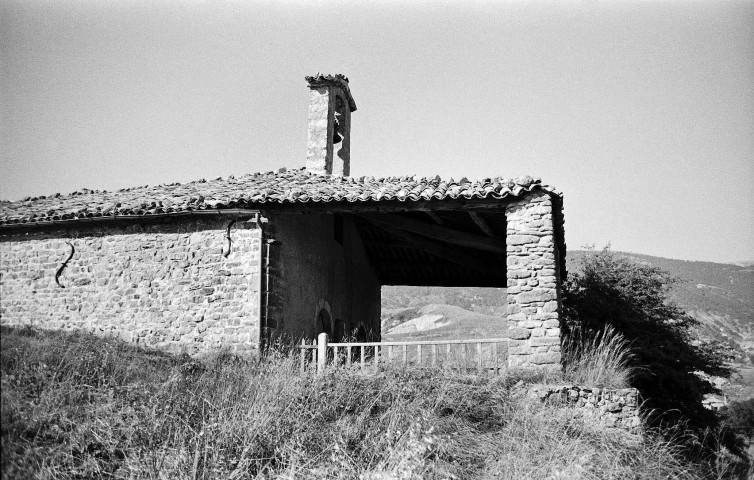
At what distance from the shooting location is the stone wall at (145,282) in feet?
31.9

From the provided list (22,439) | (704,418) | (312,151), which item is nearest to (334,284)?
(312,151)

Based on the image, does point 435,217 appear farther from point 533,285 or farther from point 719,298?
point 719,298

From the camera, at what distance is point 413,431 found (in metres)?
6.26

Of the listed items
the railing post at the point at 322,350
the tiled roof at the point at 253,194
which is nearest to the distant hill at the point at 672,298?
the tiled roof at the point at 253,194

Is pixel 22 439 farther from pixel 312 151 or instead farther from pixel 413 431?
pixel 312 151

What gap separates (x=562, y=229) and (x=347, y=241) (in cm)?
474

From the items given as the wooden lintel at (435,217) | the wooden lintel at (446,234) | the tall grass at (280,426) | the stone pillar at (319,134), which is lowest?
the tall grass at (280,426)

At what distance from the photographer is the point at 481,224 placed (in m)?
10.2

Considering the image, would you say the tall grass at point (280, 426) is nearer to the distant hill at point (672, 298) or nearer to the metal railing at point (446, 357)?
the metal railing at point (446, 357)

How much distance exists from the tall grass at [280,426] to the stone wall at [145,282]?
1580mm

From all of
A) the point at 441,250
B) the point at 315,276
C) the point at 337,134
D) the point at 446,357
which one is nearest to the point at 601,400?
the point at 446,357

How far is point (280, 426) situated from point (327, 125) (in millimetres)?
8581

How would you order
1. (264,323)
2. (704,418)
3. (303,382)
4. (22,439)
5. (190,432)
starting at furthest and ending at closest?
(704,418)
(264,323)
(303,382)
(190,432)
(22,439)

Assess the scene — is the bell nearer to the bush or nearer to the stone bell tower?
the stone bell tower
